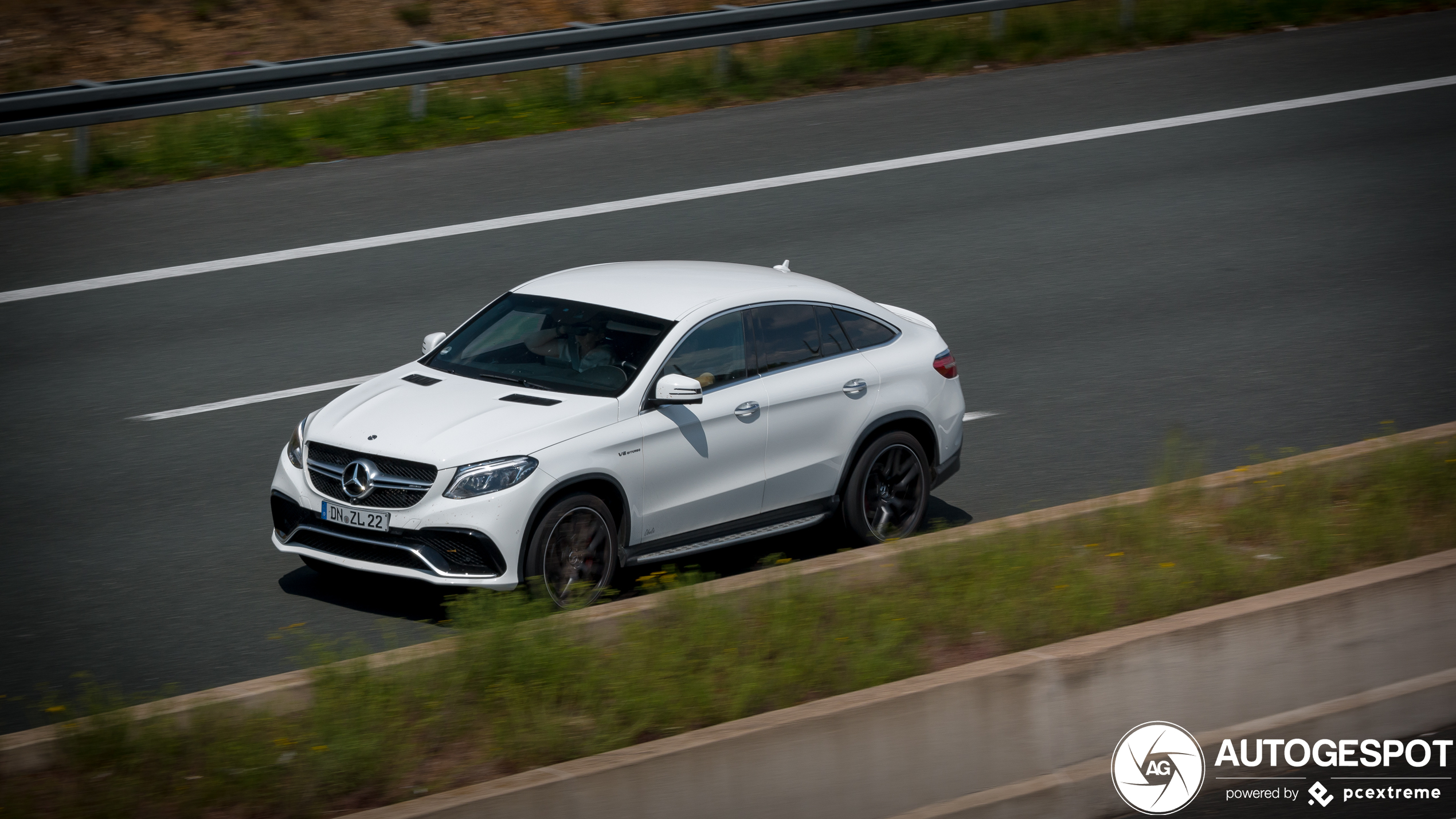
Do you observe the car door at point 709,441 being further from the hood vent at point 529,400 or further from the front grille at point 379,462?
Result: the front grille at point 379,462

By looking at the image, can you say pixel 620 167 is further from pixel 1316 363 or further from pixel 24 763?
pixel 24 763

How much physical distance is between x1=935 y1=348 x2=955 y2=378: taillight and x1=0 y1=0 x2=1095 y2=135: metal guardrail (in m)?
9.52

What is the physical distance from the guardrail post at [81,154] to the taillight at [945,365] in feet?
33.5

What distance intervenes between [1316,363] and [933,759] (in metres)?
7.40

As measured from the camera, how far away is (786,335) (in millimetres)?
9312

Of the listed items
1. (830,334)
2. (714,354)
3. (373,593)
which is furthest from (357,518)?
(830,334)

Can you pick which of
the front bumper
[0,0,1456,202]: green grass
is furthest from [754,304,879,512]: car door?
[0,0,1456,202]: green grass

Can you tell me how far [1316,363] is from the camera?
1224 cm

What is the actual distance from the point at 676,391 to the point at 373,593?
6.54 feet

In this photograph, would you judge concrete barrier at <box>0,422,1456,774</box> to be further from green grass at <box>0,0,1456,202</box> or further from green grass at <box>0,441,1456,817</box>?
green grass at <box>0,0,1456,202</box>

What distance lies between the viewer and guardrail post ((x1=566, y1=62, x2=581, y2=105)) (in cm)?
1845

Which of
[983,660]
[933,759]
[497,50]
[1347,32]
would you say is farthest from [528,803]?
[1347,32]

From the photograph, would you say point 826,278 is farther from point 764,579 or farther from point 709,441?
point 764,579

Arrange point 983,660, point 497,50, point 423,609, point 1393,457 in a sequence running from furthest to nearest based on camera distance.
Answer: point 497,50 → point 1393,457 → point 423,609 → point 983,660
